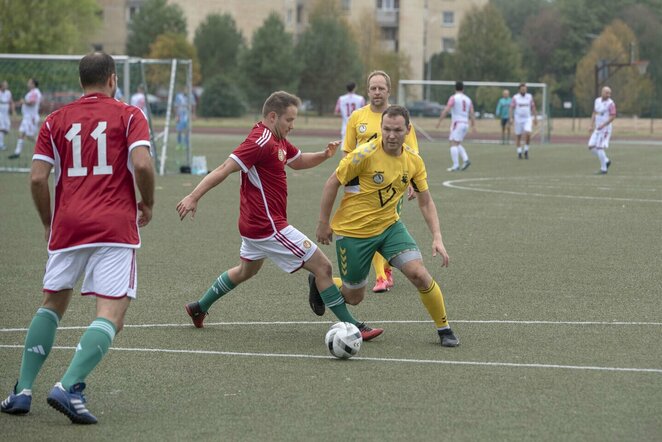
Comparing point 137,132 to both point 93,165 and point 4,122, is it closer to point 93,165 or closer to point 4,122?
point 93,165

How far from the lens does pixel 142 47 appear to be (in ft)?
277

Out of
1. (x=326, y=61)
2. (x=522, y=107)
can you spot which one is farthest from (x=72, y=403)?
(x=326, y=61)

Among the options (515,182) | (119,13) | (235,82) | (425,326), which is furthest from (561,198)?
(119,13)

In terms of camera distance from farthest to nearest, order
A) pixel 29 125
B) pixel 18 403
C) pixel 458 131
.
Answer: pixel 29 125 → pixel 458 131 → pixel 18 403


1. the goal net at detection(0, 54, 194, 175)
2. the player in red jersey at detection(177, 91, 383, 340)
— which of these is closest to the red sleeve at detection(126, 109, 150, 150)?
the player in red jersey at detection(177, 91, 383, 340)

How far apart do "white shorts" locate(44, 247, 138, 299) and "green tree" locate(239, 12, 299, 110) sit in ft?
222

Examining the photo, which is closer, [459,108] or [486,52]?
[459,108]

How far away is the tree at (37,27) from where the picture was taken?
6391cm

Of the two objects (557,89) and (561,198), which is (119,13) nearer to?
(557,89)

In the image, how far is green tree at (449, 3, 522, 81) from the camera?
82.4m

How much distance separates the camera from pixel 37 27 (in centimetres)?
6500

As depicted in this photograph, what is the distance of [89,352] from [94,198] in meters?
0.79

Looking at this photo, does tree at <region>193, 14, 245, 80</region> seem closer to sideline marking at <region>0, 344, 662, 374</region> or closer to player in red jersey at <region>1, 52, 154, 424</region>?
sideline marking at <region>0, 344, 662, 374</region>

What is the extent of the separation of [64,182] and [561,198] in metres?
15.0
